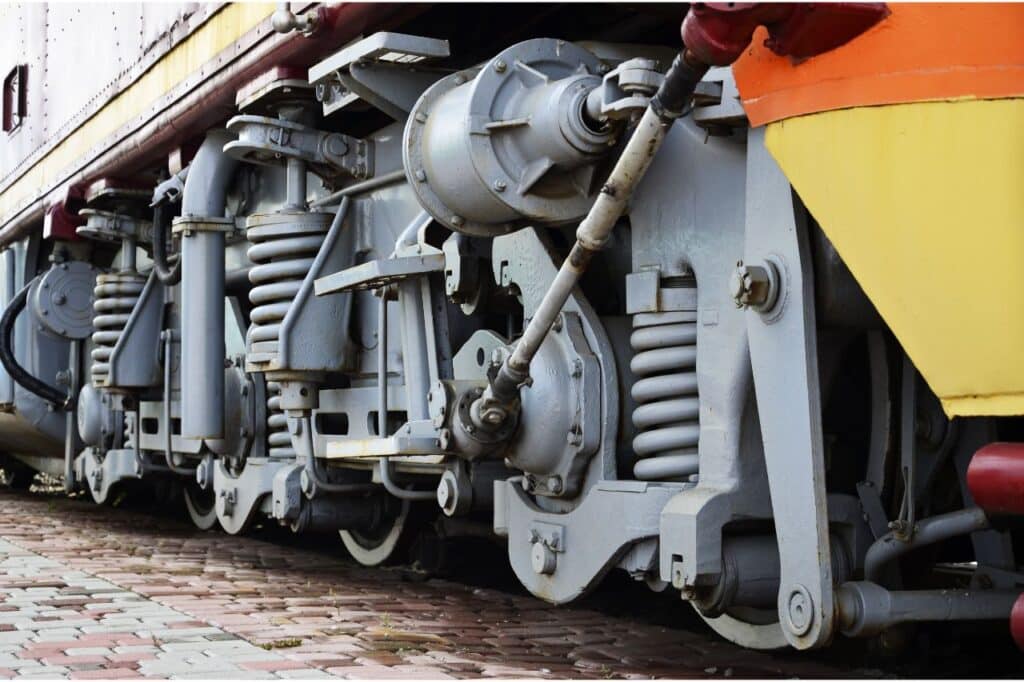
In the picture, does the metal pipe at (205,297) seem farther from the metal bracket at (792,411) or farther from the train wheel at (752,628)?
the metal bracket at (792,411)

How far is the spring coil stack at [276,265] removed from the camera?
5910 mm

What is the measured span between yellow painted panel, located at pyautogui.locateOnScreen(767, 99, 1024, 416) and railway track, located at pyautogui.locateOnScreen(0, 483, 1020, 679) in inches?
46.8

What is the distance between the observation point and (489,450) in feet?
14.6

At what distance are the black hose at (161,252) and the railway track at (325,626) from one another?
4.65 feet

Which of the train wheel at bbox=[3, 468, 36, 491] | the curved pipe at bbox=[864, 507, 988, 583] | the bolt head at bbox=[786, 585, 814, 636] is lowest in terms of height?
the bolt head at bbox=[786, 585, 814, 636]

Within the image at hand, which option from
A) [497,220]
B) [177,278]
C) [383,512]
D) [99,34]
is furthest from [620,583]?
[99,34]

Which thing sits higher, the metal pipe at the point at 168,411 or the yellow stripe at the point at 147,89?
the yellow stripe at the point at 147,89

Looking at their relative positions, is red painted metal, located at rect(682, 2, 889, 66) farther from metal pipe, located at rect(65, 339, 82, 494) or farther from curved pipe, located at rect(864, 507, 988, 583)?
metal pipe, located at rect(65, 339, 82, 494)

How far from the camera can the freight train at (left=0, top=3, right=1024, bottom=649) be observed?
308 cm

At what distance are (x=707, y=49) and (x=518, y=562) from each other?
1.86m

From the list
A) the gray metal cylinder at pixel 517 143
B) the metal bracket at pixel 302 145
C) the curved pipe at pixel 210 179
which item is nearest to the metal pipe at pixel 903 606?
the gray metal cylinder at pixel 517 143

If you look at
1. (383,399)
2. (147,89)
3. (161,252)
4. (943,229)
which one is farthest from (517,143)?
(161,252)

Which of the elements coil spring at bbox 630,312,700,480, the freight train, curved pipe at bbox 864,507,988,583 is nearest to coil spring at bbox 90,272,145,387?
the freight train

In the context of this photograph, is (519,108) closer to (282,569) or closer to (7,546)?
(282,569)
